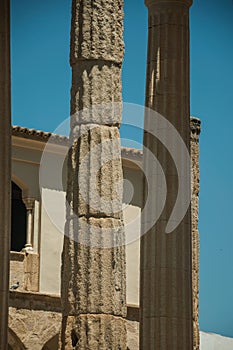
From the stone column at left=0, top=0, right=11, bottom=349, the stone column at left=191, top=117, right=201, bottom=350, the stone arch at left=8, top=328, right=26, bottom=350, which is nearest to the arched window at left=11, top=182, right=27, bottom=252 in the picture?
the stone arch at left=8, top=328, right=26, bottom=350

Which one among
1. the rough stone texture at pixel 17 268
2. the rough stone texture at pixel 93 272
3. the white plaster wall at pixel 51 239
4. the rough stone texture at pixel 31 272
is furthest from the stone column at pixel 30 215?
the rough stone texture at pixel 93 272

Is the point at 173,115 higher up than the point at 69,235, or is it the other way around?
the point at 173,115

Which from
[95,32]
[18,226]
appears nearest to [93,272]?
[95,32]

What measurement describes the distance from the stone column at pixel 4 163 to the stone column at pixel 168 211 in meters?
2.47

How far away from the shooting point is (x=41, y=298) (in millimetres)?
33656

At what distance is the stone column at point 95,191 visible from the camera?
21156 millimetres

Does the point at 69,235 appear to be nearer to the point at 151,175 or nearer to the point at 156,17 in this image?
the point at 151,175

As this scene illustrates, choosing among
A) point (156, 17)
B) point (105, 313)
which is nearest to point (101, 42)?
point (156, 17)

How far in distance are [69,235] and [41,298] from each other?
12329 millimetres

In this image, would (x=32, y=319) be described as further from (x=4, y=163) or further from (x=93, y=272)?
(x=4, y=163)

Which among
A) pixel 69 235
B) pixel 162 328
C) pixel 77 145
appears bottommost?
pixel 162 328

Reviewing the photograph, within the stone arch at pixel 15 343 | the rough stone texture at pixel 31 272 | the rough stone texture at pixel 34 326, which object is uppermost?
the rough stone texture at pixel 31 272

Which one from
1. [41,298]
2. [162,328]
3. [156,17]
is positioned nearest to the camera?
[162,328]

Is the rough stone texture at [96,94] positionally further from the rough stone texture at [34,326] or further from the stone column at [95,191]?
the rough stone texture at [34,326]
